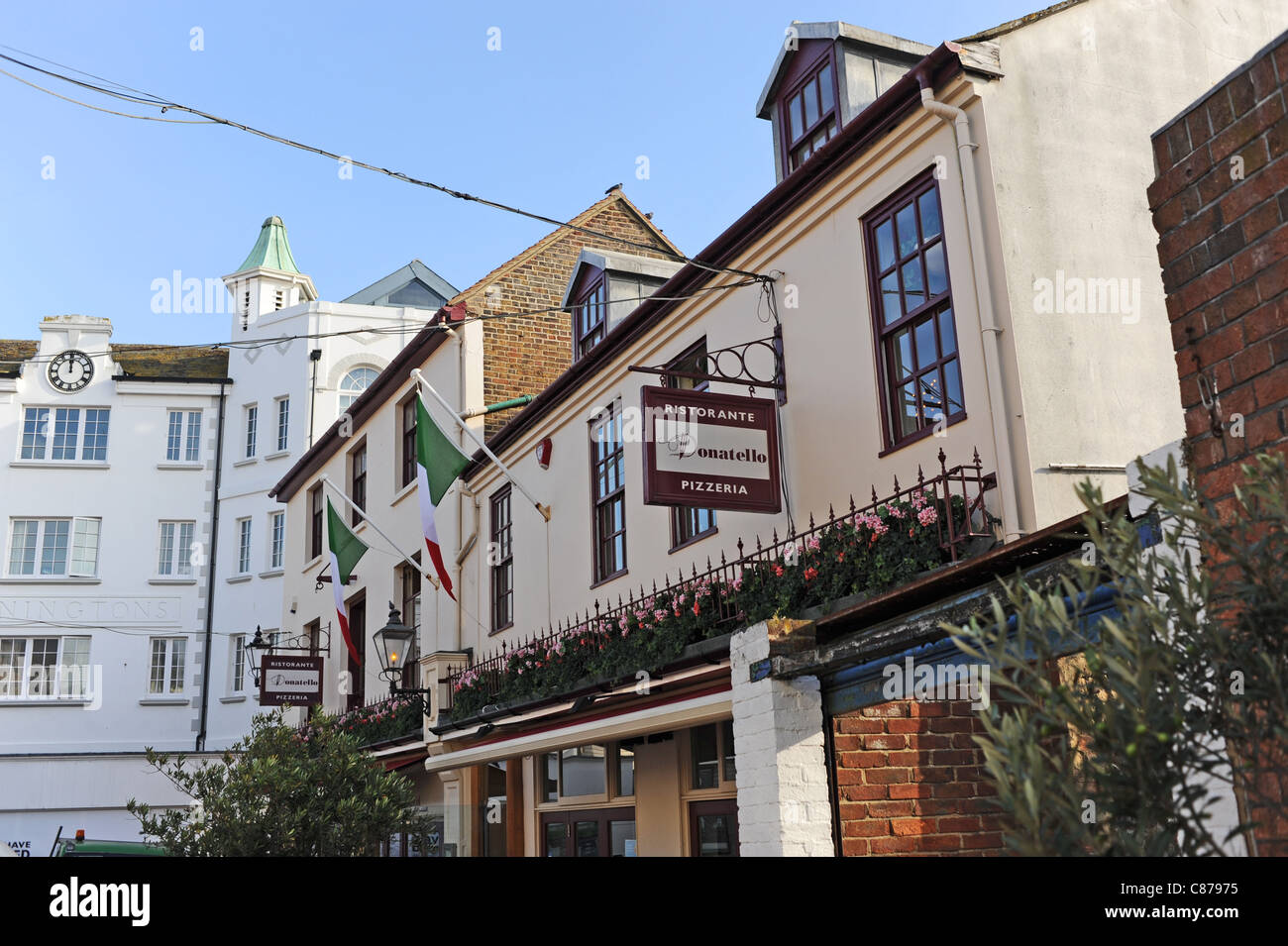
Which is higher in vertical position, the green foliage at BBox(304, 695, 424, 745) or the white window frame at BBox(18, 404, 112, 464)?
the white window frame at BBox(18, 404, 112, 464)

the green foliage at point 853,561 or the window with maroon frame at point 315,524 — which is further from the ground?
the window with maroon frame at point 315,524

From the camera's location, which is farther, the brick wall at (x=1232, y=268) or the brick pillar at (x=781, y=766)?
the brick pillar at (x=781, y=766)

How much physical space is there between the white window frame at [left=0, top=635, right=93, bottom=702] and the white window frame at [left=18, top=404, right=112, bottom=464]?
5.05 meters

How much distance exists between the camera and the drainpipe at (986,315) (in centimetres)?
759

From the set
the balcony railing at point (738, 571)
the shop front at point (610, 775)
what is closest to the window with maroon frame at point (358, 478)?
the balcony railing at point (738, 571)

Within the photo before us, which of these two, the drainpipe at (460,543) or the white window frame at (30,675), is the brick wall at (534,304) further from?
the white window frame at (30,675)

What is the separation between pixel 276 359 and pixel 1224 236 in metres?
33.0

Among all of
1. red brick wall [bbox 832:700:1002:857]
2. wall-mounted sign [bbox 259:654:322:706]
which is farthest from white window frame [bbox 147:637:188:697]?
red brick wall [bbox 832:700:1002:857]

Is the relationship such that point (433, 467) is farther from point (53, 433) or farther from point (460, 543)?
point (53, 433)

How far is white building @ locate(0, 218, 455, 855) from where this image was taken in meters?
31.0

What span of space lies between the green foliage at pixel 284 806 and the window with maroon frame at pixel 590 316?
7.19m

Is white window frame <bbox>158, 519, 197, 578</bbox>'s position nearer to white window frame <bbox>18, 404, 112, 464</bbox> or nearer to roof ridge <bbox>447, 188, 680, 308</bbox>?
white window frame <bbox>18, 404, 112, 464</bbox>
